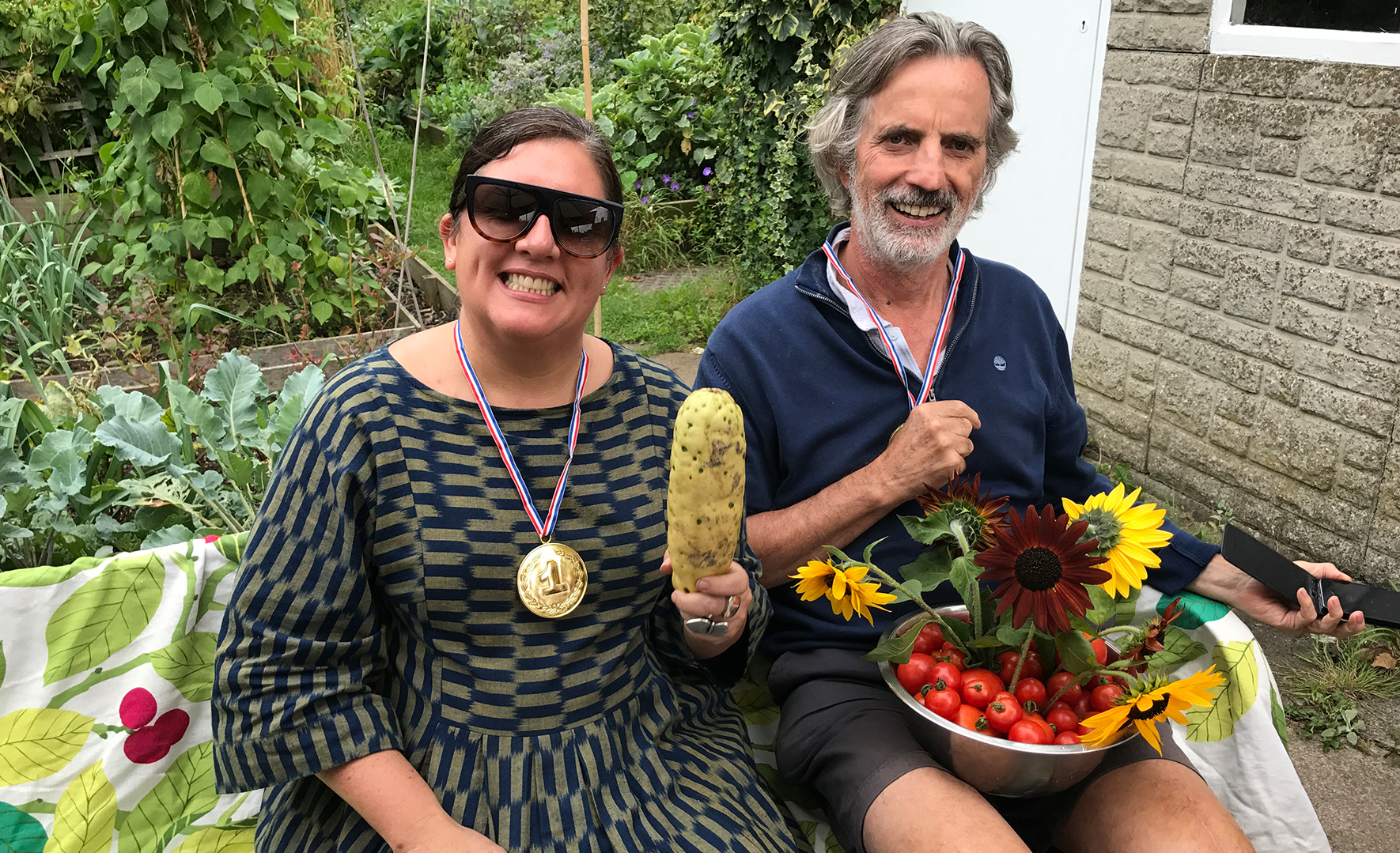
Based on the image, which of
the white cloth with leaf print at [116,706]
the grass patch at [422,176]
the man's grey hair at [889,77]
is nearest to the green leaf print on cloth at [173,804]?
the white cloth with leaf print at [116,706]

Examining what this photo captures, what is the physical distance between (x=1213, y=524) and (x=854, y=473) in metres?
2.96

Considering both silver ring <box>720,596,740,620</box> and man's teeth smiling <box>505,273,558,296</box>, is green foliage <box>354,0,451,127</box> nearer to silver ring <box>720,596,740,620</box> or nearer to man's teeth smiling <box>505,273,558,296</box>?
man's teeth smiling <box>505,273,558,296</box>

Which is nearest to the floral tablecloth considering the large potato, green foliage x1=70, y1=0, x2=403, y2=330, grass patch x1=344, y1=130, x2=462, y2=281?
the large potato

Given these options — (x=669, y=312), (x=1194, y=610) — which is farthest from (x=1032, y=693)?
(x=669, y=312)

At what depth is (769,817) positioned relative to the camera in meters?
1.94

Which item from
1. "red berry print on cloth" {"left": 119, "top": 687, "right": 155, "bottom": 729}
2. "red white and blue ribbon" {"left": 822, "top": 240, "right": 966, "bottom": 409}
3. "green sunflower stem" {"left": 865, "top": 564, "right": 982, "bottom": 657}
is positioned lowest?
"red berry print on cloth" {"left": 119, "top": 687, "right": 155, "bottom": 729}

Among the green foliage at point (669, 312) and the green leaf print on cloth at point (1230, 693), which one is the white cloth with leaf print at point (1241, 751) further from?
the green foliage at point (669, 312)

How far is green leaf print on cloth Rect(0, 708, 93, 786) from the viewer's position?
196cm

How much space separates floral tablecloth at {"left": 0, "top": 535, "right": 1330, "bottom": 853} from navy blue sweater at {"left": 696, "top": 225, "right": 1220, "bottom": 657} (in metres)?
0.32

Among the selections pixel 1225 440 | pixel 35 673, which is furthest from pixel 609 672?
pixel 1225 440

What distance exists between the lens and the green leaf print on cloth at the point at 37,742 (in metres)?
1.96

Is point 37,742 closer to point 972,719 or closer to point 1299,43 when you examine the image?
point 972,719

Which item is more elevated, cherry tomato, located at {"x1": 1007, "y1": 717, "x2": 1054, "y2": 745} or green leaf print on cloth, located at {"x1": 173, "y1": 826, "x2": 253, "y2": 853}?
cherry tomato, located at {"x1": 1007, "y1": 717, "x2": 1054, "y2": 745}

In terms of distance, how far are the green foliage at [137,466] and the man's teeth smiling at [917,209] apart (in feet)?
5.07
